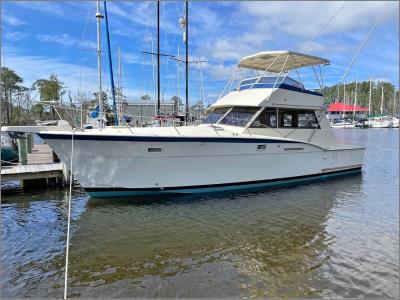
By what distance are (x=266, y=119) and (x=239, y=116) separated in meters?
0.98

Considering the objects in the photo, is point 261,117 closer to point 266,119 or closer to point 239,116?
point 266,119

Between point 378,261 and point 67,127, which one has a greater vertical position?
point 67,127

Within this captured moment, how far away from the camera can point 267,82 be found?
42.2ft

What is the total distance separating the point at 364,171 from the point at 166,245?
501 inches

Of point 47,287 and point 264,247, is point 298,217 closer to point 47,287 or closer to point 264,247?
point 264,247

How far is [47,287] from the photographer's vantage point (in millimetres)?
5301

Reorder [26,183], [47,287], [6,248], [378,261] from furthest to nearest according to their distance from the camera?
[26,183] < [6,248] < [378,261] < [47,287]

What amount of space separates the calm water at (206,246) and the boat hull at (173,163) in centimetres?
49

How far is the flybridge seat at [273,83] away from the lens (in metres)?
12.6

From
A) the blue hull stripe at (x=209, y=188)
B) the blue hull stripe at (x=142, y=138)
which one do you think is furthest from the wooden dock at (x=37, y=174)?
the blue hull stripe at (x=209, y=188)

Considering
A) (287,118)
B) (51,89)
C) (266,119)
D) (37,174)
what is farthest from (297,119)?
(51,89)

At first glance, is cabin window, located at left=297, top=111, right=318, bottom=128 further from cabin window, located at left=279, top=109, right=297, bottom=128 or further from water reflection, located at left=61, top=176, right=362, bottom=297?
water reflection, located at left=61, top=176, right=362, bottom=297

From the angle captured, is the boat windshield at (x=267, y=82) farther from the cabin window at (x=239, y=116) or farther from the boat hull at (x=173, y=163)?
the boat hull at (x=173, y=163)

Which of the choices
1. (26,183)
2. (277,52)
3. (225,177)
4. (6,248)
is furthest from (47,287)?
(277,52)
